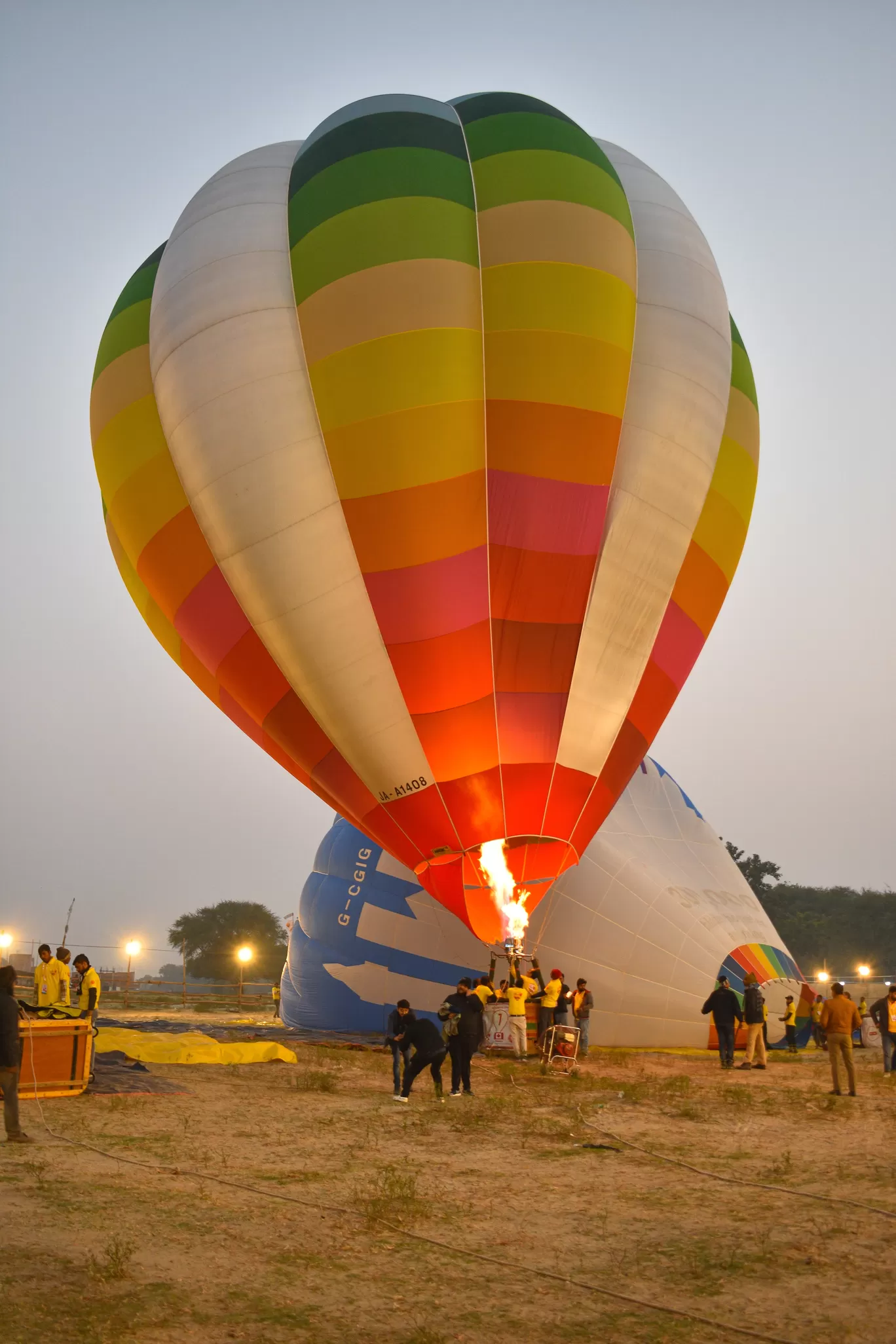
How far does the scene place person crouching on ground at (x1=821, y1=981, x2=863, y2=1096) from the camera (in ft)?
31.5

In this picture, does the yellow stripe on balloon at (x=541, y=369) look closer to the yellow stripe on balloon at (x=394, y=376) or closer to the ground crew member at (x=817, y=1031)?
the yellow stripe on balloon at (x=394, y=376)

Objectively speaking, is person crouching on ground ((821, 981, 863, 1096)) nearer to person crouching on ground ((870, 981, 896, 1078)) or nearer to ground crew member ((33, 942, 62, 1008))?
person crouching on ground ((870, 981, 896, 1078))

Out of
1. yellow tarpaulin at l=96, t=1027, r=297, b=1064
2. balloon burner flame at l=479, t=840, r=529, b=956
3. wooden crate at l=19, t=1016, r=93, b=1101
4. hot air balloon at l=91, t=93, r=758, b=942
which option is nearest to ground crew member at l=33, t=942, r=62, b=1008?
wooden crate at l=19, t=1016, r=93, b=1101

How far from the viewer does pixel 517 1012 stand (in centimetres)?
1218

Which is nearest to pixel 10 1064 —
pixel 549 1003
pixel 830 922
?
pixel 549 1003

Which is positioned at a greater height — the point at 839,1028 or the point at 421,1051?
the point at 839,1028

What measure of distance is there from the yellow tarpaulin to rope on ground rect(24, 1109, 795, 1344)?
15.8 feet

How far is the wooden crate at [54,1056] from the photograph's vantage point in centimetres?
844

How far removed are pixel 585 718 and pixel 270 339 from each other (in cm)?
493

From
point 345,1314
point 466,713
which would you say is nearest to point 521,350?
point 466,713

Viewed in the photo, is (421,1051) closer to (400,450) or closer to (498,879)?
(498,879)

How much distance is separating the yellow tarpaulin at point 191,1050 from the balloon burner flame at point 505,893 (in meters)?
2.75

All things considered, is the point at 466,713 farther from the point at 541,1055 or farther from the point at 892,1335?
the point at 892,1335

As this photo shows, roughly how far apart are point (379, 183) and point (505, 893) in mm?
7331
